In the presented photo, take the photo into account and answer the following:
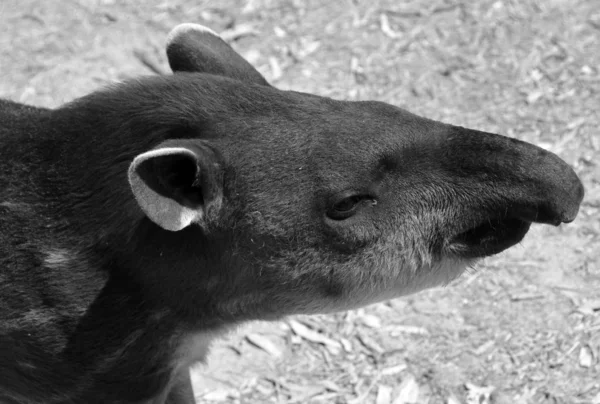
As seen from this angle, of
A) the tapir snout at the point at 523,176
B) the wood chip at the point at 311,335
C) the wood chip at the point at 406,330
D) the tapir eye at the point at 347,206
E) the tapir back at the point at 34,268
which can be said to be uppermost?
the tapir snout at the point at 523,176

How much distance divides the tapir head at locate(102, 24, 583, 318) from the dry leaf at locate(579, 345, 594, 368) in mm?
2150

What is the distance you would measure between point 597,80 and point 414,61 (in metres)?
1.93

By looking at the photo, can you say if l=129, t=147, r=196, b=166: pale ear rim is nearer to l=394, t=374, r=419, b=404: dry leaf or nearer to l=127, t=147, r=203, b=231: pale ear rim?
l=127, t=147, r=203, b=231: pale ear rim

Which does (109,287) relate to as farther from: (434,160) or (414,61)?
(414,61)

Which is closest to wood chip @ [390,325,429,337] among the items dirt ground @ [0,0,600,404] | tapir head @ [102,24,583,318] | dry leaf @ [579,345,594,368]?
dirt ground @ [0,0,600,404]

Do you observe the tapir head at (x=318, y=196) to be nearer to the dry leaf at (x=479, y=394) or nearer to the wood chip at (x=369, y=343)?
the dry leaf at (x=479, y=394)

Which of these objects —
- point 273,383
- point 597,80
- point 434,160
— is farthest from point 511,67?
point 434,160

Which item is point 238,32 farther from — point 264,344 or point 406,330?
point 406,330

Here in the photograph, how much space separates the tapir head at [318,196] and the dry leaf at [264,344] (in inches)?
99.4

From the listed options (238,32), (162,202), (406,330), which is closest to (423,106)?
(238,32)

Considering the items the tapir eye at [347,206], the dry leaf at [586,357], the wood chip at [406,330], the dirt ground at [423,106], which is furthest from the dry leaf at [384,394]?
the tapir eye at [347,206]

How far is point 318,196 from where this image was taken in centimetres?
492

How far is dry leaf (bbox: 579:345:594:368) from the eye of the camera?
6902mm

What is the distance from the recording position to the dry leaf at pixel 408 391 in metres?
7.05
